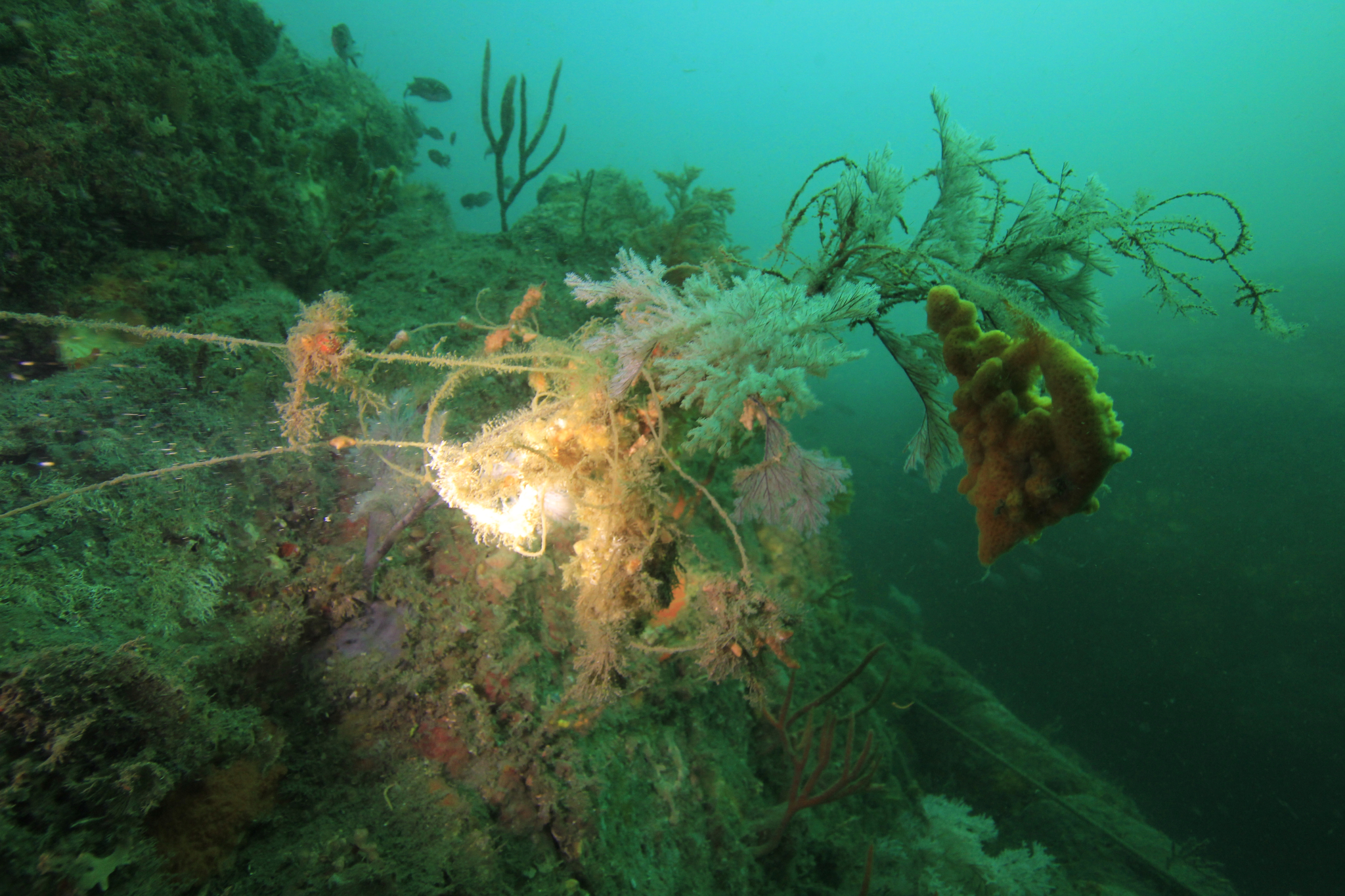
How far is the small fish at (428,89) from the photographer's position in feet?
42.9

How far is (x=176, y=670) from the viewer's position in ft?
6.28

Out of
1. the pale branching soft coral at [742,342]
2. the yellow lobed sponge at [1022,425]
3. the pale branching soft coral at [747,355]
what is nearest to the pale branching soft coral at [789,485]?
the pale branching soft coral at [747,355]

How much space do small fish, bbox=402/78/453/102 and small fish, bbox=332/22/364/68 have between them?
1896 millimetres

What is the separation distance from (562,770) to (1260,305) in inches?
163

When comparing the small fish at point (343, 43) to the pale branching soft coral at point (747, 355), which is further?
the small fish at point (343, 43)

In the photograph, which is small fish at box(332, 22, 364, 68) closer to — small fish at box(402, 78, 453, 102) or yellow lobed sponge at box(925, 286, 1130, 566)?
small fish at box(402, 78, 453, 102)

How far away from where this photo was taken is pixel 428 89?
13438 millimetres

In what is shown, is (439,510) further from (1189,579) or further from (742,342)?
(1189,579)

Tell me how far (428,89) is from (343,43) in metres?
3.19

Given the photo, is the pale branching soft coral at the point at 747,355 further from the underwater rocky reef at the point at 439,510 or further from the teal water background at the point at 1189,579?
the teal water background at the point at 1189,579

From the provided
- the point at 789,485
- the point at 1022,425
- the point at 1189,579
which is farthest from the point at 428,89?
the point at 1189,579

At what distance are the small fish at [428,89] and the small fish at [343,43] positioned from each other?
74.6 inches

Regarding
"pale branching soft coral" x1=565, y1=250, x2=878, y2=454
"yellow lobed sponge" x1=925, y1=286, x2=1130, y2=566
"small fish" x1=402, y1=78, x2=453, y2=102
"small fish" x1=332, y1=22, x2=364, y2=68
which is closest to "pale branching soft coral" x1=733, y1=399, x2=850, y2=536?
"pale branching soft coral" x1=565, y1=250, x2=878, y2=454

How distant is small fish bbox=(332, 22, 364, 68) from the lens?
10.2 metres
